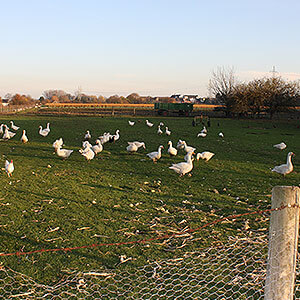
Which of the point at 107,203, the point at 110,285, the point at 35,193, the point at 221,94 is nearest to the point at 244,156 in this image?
the point at 107,203

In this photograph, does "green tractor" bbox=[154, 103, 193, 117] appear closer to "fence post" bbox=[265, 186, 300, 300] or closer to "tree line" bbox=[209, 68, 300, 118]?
"tree line" bbox=[209, 68, 300, 118]

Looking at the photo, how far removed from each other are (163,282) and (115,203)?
11.8ft

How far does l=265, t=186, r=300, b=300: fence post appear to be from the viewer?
2650mm

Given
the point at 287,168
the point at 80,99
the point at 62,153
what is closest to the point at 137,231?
the point at 287,168

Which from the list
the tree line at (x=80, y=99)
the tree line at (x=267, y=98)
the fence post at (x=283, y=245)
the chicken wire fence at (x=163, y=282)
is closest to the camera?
the fence post at (x=283, y=245)

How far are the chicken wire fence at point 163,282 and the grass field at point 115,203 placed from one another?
0.78ft

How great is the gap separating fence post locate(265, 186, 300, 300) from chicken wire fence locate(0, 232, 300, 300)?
4.72 feet

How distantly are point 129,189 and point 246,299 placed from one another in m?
5.69

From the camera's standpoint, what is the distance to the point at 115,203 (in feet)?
25.6

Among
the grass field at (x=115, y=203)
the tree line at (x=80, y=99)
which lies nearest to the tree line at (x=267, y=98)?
the grass field at (x=115, y=203)

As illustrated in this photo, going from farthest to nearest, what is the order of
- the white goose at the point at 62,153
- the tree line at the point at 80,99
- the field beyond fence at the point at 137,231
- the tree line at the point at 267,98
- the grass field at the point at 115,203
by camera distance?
1. the tree line at the point at 80,99
2. the tree line at the point at 267,98
3. the white goose at the point at 62,153
4. the grass field at the point at 115,203
5. the field beyond fence at the point at 137,231

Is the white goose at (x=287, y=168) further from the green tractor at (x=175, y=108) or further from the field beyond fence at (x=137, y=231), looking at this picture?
the green tractor at (x=175, y=108)

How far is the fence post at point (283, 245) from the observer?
2.65 meters

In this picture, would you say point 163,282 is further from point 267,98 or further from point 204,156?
point 267,98
